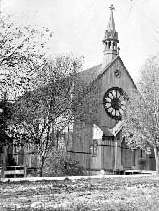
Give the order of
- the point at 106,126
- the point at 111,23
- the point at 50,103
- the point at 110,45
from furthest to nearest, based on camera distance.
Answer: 1. the point at 111,23
2. the point at 110,45
3. the point at 106,126
4. the point at 50,103

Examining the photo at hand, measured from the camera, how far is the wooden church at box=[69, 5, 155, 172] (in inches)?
1836

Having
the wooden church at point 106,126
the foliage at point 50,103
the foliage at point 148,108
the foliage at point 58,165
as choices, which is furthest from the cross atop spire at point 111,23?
the foliage at point 58,165

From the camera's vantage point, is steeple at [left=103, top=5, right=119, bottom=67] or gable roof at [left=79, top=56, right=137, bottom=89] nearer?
gable roof at [left=79, top=56, right=137, bottom=89]

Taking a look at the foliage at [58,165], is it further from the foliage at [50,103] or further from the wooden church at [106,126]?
the wooden church at [106,126]

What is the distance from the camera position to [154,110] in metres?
36.8

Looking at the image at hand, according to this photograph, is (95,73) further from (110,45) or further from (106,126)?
(106,126)

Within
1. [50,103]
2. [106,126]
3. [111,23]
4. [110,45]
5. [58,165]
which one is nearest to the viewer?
[58,165]

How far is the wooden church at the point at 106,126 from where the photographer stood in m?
46.6

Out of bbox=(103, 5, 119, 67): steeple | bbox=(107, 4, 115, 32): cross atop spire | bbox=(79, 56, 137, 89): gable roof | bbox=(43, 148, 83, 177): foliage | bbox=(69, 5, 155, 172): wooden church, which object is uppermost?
bbox=(107, 4, 115, 32): cross atop spire

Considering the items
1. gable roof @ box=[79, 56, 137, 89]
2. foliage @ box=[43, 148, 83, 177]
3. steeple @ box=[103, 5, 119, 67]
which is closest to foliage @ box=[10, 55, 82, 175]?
foliage @ box=[43, 148, 83, 177]

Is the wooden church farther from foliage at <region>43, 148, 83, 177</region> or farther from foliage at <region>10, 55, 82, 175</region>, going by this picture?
foliage at <region>43, 148, 83, 177</region>

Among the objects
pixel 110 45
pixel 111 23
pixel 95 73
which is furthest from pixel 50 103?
pixel 111 23

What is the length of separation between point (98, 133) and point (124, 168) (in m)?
5.32

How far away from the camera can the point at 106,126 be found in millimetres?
50438
